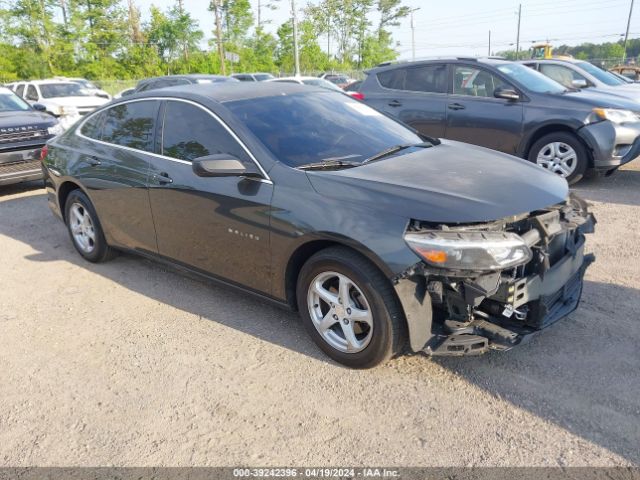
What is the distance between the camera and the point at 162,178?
4027mm

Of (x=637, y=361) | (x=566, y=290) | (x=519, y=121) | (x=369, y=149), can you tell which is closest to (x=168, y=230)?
(x=369, y=149)

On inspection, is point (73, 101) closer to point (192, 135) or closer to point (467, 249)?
point (192, 135)

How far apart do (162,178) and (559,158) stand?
540cm

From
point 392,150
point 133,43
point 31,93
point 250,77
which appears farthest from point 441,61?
point 133,43

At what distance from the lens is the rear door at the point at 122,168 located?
427 cm

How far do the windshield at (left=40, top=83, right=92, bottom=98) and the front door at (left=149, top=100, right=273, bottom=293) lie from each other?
14519 millimetres

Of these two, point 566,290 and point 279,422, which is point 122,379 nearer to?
point 279,422

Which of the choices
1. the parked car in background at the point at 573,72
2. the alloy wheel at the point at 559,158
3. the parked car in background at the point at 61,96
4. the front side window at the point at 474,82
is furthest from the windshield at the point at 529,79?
the parked car in background at the point at 61,96

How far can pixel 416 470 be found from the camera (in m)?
2.41

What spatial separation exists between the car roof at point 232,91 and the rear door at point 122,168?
19cm

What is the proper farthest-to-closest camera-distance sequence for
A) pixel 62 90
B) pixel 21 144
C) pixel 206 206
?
pixel 62 90 < pixel 21 144 < pixel 206 206

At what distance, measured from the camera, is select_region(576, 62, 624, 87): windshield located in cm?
1150

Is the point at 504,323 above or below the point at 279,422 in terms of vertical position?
above

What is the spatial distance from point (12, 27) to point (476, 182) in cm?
4363
